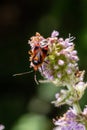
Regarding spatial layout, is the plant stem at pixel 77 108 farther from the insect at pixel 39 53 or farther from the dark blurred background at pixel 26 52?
the dark blurred background at pixel 26 52

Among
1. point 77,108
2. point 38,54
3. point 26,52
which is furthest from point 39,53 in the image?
point 26,52

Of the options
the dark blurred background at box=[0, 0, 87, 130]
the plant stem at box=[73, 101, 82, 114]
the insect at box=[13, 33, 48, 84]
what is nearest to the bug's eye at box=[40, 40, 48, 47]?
the insect at box=[13, 33, 48, 84]

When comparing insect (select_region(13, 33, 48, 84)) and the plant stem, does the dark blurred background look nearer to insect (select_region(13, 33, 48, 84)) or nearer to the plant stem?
insect (select_region(13, 33, 48, 84))

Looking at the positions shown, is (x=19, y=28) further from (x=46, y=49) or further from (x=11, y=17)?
(x=46, y=49)

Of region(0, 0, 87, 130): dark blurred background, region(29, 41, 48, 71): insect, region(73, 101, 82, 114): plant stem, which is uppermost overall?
region(0, 0, 87, 130): dark blurred background

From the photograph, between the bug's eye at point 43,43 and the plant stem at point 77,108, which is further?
the bug's eye at point 43,43

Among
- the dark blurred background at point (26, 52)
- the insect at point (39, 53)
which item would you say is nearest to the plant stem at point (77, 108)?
the insect at point (39, 53)

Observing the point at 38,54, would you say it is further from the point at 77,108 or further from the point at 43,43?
the point at 77,108

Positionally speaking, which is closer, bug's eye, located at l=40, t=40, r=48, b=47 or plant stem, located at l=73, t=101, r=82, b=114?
plant stem, located at l=73, t=101, r=82, b=114
